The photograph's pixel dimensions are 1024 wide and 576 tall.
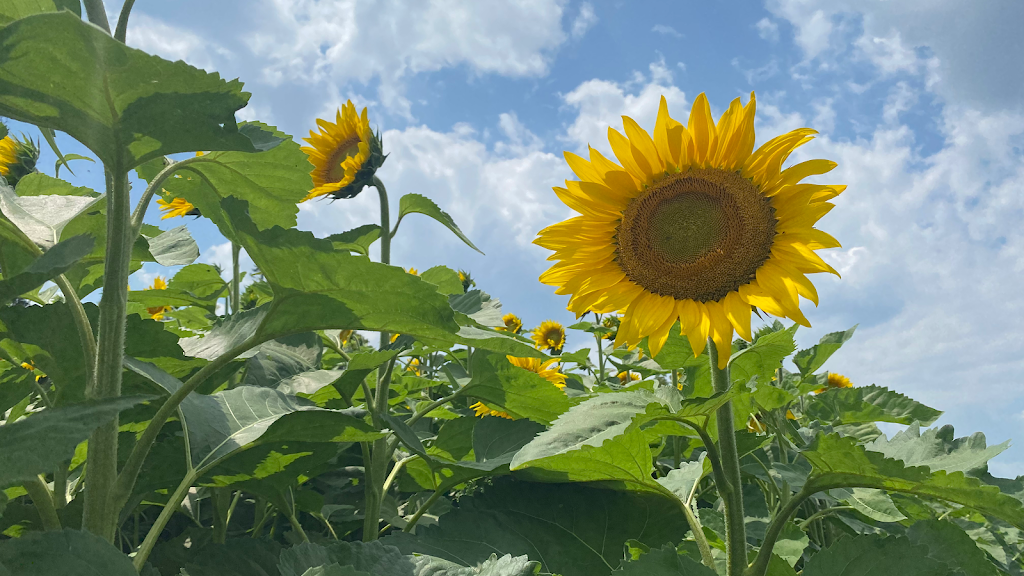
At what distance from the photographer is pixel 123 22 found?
1.38 meters

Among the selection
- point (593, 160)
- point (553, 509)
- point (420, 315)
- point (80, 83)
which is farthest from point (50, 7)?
point (553, 509)

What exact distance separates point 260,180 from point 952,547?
5.85 ft

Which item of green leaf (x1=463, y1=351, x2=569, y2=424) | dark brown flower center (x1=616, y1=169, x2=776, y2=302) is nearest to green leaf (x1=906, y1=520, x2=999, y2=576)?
dark brown flower center (x1=616, y1=169, x2=776, y2=302)

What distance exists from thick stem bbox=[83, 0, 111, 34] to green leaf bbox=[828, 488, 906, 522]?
2.04 m

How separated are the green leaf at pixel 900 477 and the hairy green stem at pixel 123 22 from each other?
5.14ft

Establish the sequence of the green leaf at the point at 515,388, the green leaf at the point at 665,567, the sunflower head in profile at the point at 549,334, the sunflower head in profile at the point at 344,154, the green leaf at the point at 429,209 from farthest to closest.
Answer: the sunflower head in profile at the point at 549,334
the sunflower head in profile at the point at 344,154
the green leaf at the point at 429,209
the green leaf at the point at 515,388
the green leaf at the point at 665,567

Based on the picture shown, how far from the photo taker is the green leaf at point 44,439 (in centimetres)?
97

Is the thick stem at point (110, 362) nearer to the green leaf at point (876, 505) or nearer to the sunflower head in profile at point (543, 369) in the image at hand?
the green leaf at point (876, 505)

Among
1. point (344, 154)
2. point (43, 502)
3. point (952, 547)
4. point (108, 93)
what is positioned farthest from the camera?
point (344, 154)

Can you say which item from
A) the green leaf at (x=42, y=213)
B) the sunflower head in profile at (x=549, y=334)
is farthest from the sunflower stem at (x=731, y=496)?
the sunflower head in profile at (x=549, y=334)

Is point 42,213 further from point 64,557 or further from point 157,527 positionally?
point 64,557

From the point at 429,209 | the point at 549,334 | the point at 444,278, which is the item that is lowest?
the point at 444,278

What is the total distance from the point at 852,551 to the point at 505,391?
1.02 meters

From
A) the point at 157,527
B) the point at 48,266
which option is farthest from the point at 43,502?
the point at 48,266
